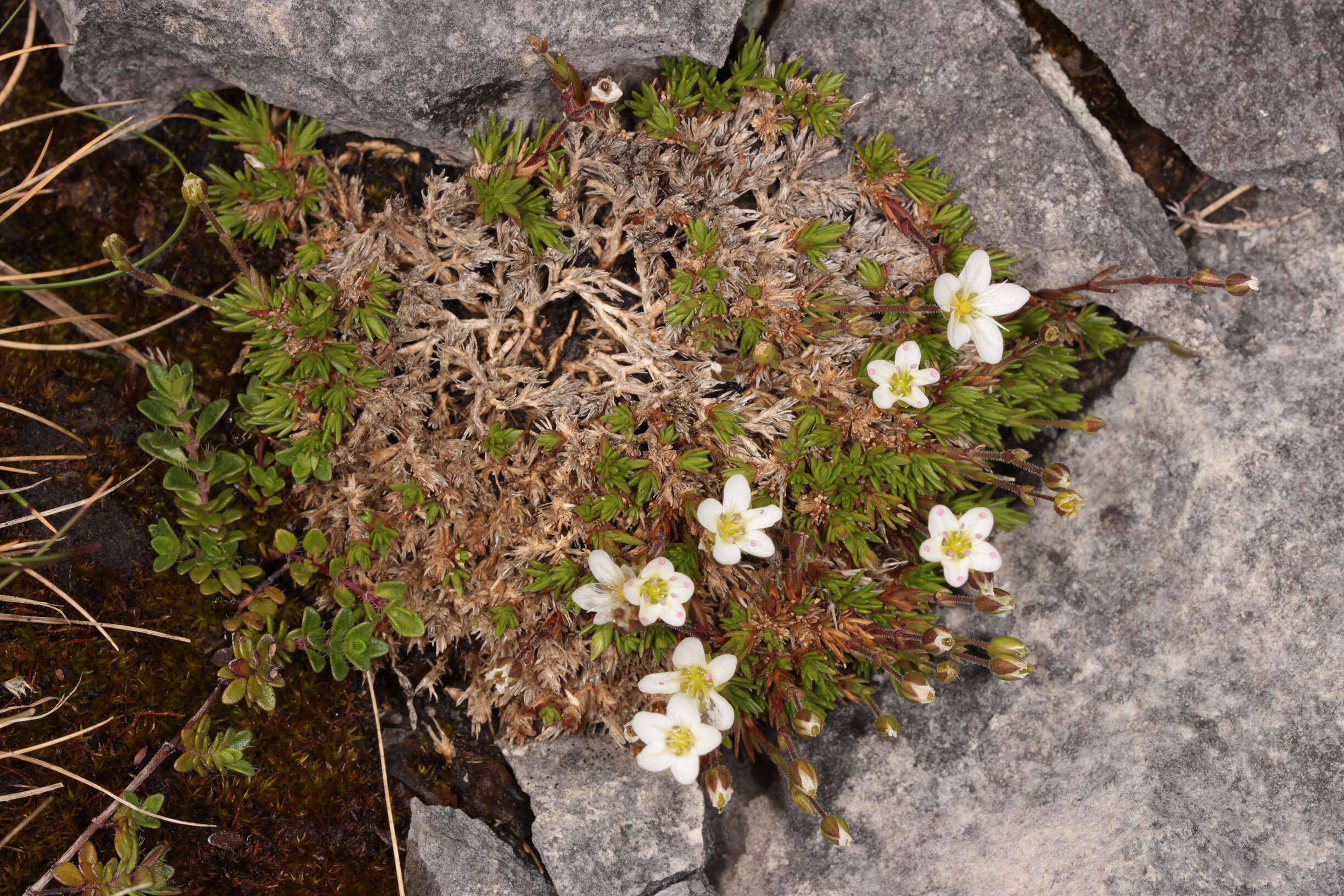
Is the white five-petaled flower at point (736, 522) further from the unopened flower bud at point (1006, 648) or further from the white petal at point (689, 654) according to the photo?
the unopened flower bud at point (1006, 648)

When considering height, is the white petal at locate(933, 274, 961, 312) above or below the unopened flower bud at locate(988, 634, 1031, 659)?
above

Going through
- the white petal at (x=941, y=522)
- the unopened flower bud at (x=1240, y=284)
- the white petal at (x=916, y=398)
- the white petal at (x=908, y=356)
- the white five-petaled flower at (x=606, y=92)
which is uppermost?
the white five-petaled flower at (x=606, y=92)

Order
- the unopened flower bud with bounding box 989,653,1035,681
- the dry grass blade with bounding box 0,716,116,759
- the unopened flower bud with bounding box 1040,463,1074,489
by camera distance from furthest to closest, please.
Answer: the unopened flower bud with bounding box 1040,463,1074,489 → the unopened flower bud with bounding box 989,653,1035,681 → the dry grass blade with bounding box 0,716,116,759

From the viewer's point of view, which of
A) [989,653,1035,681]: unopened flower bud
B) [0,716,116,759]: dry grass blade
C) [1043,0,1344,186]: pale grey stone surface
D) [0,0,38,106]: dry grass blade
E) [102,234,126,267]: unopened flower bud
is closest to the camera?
[102,234,126,267]: unopened flower bud

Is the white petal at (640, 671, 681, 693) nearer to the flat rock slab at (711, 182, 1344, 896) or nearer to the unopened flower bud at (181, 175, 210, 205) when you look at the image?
the flat rock slab at (711, 182, 1344, 896)

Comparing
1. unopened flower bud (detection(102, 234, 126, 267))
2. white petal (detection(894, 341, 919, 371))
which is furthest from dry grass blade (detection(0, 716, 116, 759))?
white petal (detection(894, 341, 919, 371))

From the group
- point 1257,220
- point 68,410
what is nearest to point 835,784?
point 1257,220

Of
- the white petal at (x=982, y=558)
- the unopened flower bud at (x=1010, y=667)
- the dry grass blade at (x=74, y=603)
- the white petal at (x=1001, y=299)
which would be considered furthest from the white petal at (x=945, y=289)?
the dry grass blade at (x=74, y=603)
